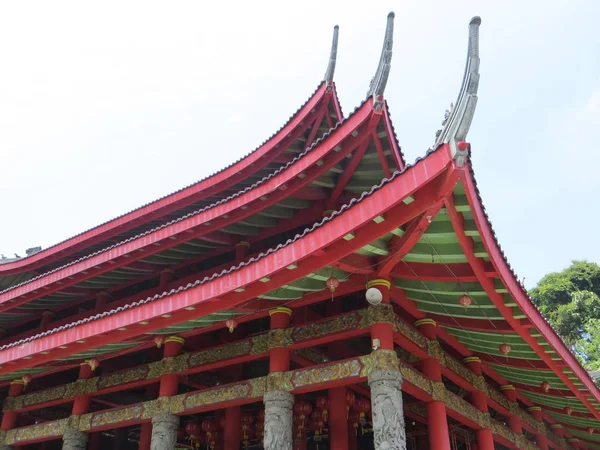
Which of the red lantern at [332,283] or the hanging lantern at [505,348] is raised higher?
the red lantern at [332,283]

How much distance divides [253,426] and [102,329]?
15.2 ft

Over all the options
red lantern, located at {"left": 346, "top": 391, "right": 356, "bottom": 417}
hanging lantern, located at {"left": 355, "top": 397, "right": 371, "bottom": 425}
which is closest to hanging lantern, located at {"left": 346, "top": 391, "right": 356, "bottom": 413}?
red lantern, located at {"left": 346, "top": 391, "right": 356, "bottom": 417}

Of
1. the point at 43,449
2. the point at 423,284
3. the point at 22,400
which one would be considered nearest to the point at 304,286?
the point at 423,284

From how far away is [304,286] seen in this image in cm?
858

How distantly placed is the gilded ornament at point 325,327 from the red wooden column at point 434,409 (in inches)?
68.0

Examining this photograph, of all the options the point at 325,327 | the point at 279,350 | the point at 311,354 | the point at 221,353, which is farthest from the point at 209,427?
the point at 325,327

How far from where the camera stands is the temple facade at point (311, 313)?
7422mm

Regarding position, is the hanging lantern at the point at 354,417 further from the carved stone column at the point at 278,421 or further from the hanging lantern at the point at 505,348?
the hanging lantern at the point at 505,348

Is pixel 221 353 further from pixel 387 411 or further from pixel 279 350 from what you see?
pixel 387 411

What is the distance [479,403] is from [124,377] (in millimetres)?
7141

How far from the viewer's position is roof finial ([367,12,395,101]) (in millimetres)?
7734

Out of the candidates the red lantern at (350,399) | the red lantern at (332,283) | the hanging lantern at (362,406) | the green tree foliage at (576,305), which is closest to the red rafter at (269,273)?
the red lantern at (332,283)

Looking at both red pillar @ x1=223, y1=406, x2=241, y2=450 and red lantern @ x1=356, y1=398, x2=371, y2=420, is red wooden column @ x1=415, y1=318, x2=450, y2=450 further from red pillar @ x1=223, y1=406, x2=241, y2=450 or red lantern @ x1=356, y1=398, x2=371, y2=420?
red pillar @ x1=223, y1=406, x2=241, y2=450

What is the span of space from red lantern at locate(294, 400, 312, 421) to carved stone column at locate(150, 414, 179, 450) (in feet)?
8.18
